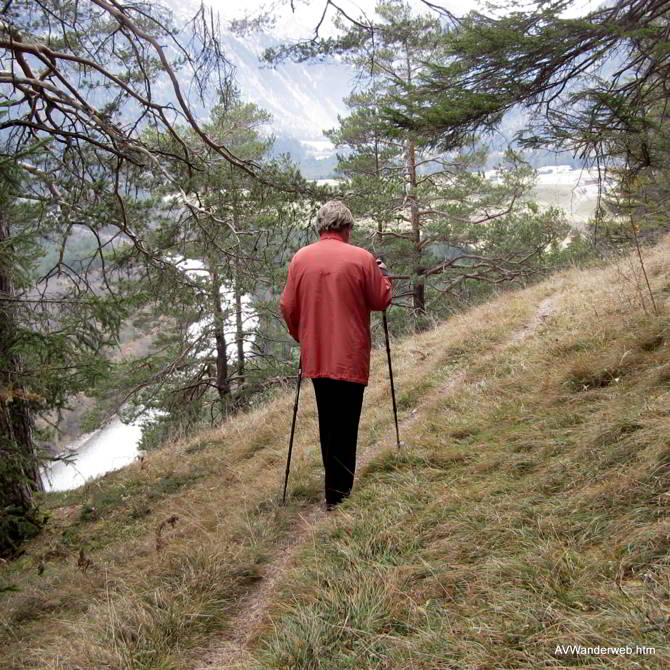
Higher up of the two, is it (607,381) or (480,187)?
(480,187)

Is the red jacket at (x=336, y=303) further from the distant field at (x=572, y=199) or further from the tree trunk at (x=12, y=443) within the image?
the distant field at (x=572, y=199)

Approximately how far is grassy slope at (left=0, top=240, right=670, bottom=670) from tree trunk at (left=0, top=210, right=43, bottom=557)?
0.33 metres

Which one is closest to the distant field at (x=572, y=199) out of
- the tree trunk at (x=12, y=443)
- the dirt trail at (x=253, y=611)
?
the dirt trail at (x=253, y=611)

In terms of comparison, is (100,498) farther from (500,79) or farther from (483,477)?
(500,79)

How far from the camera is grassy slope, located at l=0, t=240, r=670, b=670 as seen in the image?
214 centimetres

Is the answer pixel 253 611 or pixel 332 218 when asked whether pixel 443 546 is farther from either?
pixel 332 218

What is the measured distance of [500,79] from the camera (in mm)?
4984

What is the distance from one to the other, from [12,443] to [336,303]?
132 inches

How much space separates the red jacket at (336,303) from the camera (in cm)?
385

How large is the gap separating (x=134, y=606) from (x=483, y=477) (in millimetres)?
2242

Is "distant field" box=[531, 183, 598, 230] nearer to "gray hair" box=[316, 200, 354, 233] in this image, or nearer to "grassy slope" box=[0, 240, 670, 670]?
"grassy slope" box=[0, 240, 670, 670]

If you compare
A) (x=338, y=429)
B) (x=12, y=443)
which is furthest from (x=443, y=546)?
(x=12, y=443)

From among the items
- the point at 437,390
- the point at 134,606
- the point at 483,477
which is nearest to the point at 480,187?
the point at 437,390

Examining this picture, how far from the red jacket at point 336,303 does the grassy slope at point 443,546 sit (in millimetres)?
960
